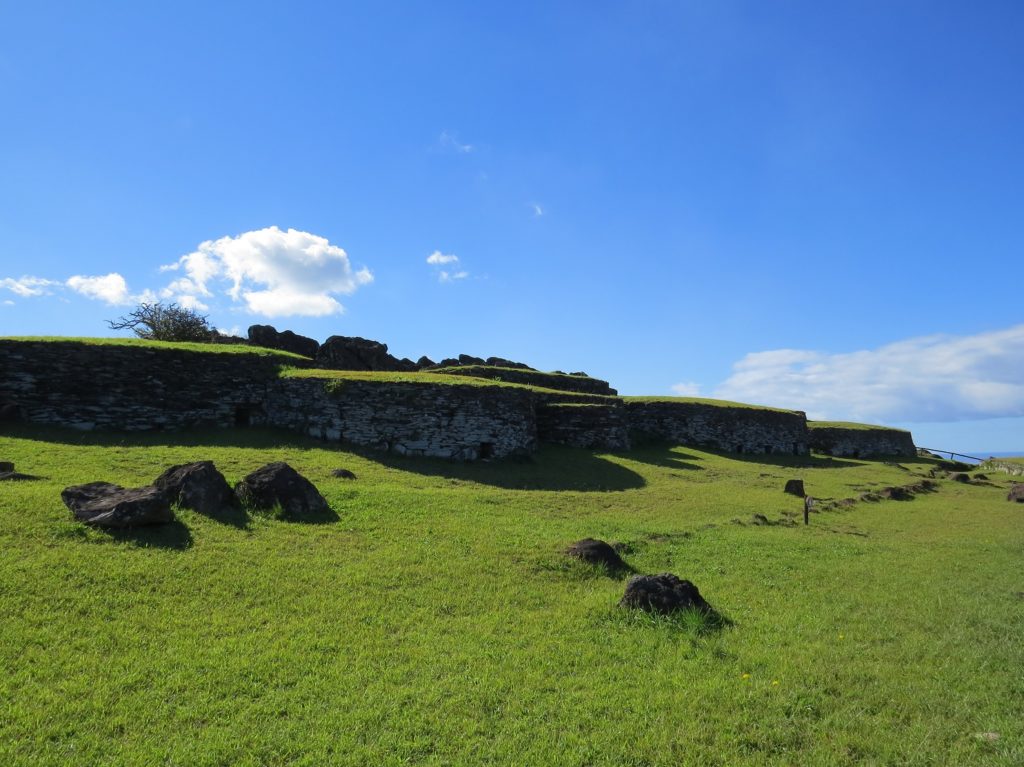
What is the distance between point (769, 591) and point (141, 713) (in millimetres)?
8104

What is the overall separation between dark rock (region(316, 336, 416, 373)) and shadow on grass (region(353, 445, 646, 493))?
11583 millimetres

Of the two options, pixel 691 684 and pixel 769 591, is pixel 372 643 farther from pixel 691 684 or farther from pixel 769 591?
pixel 769 591

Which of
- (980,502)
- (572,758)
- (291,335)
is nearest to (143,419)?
(291,335)

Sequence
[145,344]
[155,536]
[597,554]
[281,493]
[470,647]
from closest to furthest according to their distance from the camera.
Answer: [470,647] < [155,536] < [597,554] < [281,493] < [145,344]

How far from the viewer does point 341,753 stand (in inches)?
177

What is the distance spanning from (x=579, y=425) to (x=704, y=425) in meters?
11.2

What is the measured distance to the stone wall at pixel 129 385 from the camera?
17109 mm

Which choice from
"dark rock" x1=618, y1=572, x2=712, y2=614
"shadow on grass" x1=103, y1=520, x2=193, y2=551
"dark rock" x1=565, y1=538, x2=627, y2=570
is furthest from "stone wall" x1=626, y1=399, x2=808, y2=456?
"shadow on grass" x1=103, y1=520, x2=193, y2=551

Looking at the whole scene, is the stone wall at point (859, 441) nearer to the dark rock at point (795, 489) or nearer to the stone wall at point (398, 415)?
the dark rock at point (795, 489)

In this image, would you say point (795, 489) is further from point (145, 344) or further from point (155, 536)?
point (145, 344)

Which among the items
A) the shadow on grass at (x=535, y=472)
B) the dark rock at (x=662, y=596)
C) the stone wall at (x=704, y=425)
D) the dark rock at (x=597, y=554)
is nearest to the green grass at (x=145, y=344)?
the shadow on grass at (x=535, y=472)

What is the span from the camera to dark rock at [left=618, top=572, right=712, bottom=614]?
738cm

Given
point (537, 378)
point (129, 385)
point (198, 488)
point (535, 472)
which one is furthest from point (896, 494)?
point (129, 385)

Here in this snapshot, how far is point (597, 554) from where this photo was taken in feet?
31.1
